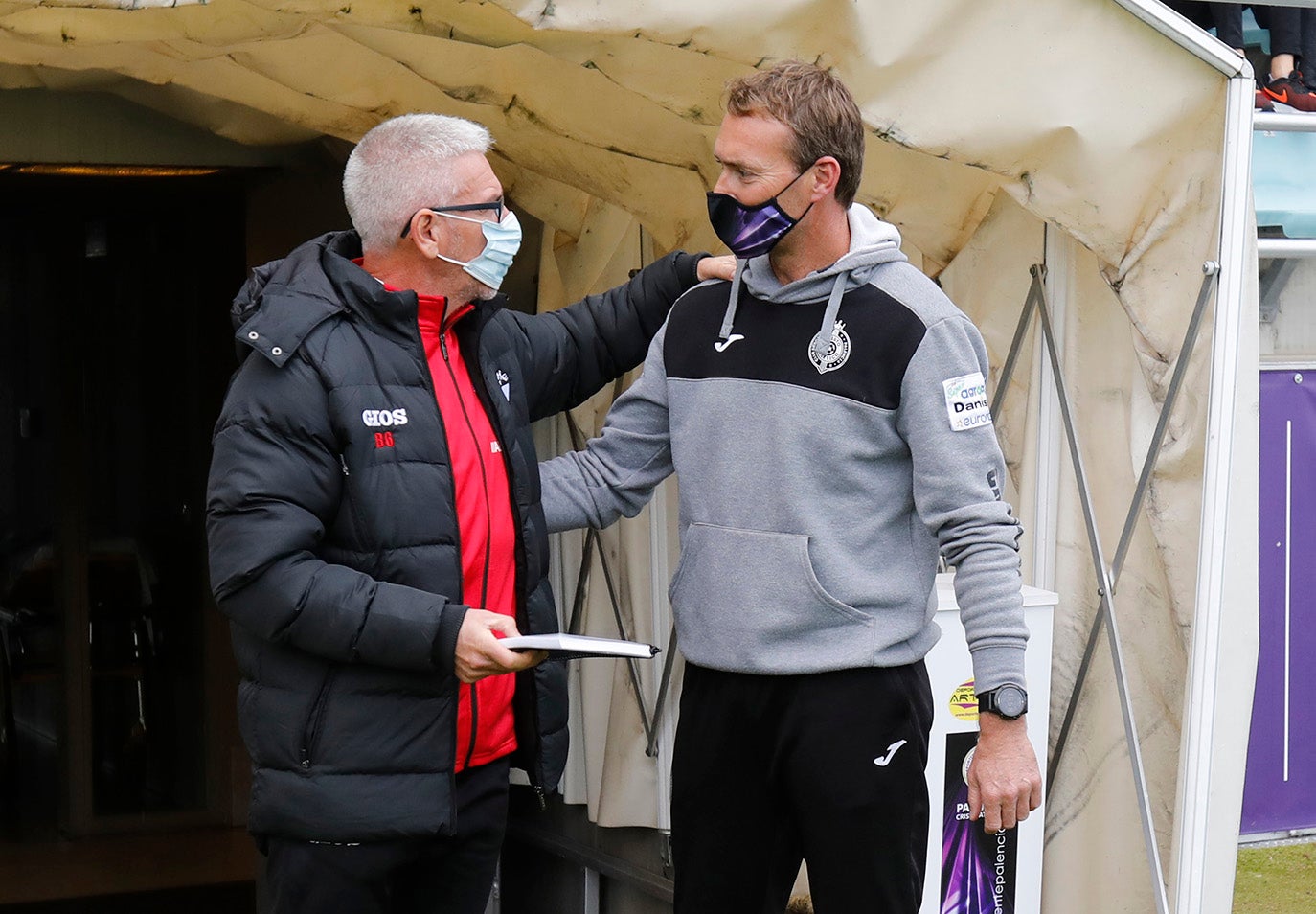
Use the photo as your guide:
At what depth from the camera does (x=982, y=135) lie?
9.05ft

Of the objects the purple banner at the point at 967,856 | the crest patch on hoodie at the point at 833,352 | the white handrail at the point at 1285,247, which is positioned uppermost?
the white handrail at the point at 1285,247

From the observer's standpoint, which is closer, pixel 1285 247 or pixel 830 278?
pixel 830 278

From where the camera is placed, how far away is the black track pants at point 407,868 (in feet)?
7.24

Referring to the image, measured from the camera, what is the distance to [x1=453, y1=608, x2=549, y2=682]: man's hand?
2.06 meters

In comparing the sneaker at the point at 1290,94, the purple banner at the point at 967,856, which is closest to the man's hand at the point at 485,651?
the purple banner at the point at 967,856

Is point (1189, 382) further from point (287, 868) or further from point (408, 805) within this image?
point (287, 868)

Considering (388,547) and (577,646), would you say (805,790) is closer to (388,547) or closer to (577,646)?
(577,646)

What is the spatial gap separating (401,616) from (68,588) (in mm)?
4661

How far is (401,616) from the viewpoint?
2078mm

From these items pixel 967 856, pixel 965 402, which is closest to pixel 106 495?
pixel 967 856

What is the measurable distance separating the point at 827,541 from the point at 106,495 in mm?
4846

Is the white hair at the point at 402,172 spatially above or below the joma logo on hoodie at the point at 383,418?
above

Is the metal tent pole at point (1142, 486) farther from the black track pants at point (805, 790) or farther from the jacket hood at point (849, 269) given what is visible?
the black track pants at point (805, 790)

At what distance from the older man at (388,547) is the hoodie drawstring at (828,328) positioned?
0.48 metres
